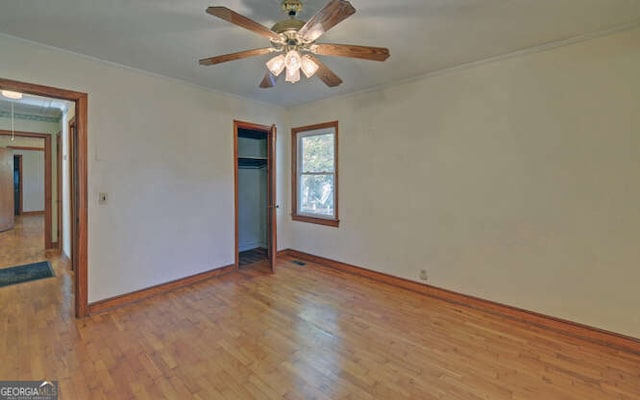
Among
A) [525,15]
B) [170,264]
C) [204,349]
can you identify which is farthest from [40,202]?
[525,15]

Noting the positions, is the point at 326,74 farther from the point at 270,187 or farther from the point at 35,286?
the point at 35,286

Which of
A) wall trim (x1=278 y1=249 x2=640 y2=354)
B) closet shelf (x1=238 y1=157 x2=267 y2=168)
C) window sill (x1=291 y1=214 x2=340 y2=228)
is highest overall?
closet shelf (x1=238 y1=157 x2=267 y2=168)

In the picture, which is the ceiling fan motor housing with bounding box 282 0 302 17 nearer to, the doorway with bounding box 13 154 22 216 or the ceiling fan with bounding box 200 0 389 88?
the ceiling fan with bounding box 200 0 389 88

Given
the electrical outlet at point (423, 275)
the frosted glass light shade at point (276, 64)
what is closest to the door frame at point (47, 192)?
the frosted glass light shade at point (276, 64)

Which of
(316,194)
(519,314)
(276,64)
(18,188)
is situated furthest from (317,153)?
(18,188)

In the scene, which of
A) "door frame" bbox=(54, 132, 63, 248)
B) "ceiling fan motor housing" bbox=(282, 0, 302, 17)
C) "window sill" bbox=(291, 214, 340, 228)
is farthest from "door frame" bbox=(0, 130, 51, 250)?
"ceiling fan motor housing" bbox=(282, 0, 302, 17)

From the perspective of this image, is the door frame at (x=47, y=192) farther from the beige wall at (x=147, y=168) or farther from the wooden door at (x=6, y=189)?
the beige wall at (x=147, y=168)

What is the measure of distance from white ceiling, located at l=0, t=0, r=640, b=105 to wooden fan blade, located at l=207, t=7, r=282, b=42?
28cm

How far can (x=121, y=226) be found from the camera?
123 inches

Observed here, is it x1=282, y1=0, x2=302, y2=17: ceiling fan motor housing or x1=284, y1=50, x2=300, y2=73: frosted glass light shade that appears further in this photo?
x1=284, y1=50, x2=300, y2=73: frosted glass light shade

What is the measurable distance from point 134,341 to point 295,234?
9.39ft

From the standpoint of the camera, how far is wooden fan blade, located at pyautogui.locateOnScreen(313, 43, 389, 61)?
1.92 metres

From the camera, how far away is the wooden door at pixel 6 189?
6.99 m

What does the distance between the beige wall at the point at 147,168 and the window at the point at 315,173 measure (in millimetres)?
1114
